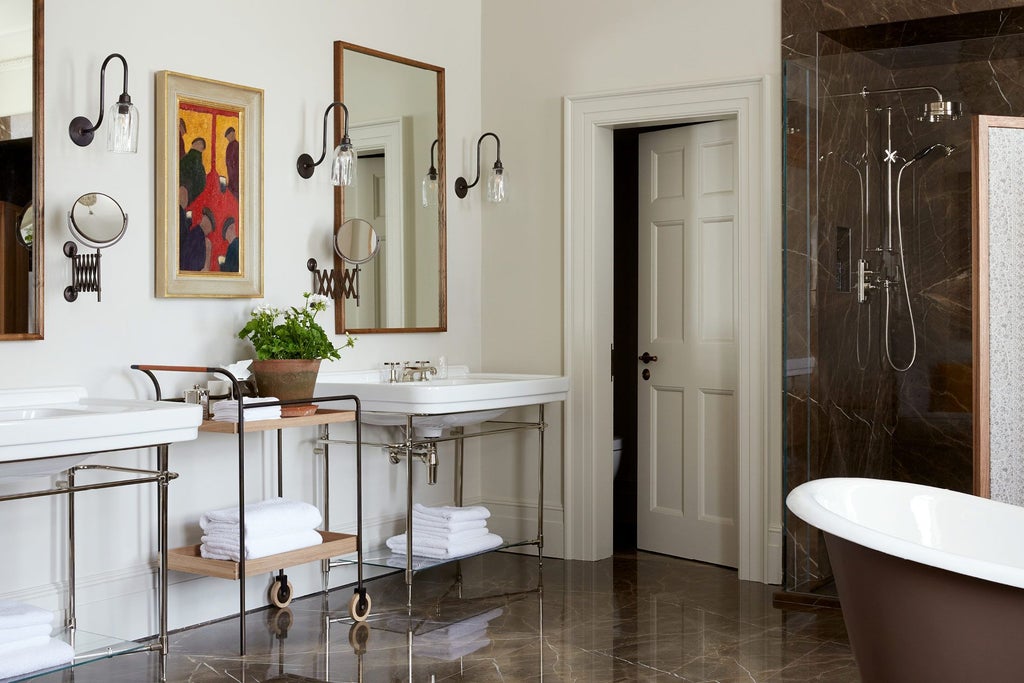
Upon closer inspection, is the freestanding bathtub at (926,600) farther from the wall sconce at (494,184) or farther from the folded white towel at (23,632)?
the wall sconce at (494,184)

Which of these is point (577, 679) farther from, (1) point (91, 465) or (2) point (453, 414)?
(1) point (91, 465)

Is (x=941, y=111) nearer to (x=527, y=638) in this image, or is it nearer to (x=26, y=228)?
(x=527, y=638)

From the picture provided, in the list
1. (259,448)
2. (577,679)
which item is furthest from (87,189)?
(577,679)

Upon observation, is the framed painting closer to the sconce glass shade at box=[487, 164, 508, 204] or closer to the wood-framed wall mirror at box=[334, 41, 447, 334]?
the wood-framed wall mirror at box=[334, 41, 447, 334]

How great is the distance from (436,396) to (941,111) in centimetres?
211

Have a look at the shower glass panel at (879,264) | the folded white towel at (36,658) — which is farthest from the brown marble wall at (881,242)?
the folded white towel at (36,658)

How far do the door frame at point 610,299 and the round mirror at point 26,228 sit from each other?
2.48 meters

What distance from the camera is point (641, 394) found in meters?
5.46

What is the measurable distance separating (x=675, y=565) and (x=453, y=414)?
4.70 ft

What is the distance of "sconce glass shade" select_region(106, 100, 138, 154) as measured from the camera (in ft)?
11.2

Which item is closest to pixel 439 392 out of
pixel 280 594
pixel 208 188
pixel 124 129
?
pixel 280 594

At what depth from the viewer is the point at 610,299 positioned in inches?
207

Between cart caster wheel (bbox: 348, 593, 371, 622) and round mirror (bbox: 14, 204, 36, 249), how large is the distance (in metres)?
1.70

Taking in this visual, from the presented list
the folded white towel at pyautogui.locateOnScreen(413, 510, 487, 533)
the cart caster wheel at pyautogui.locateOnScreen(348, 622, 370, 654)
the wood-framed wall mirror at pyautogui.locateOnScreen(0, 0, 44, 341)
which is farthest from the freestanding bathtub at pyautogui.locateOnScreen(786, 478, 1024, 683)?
the wood-framed wall mirror at pyautogui.locateOnScreen(0, 0, 44, 341)
